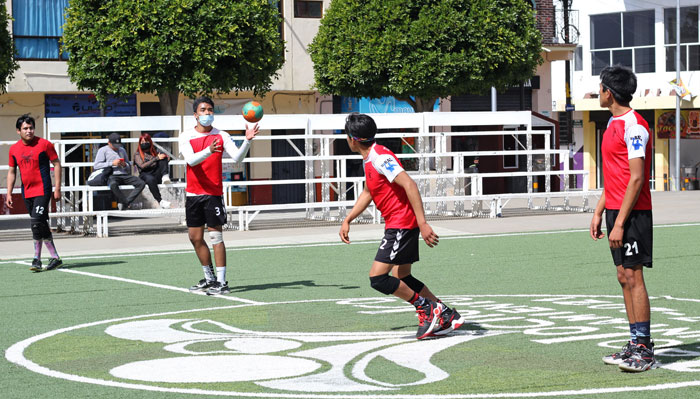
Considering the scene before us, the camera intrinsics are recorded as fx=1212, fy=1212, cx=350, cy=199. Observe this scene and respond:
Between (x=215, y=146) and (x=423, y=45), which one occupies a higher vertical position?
(x=423, y=45)

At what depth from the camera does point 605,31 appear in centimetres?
5119

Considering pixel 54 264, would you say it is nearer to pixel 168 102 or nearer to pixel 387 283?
pixel 387 283

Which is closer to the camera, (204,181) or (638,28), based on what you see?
(204,181)

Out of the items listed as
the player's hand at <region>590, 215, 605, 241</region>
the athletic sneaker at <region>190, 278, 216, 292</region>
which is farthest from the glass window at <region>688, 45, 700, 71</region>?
the player's hand at <region>590, 215, 605, 241</region>

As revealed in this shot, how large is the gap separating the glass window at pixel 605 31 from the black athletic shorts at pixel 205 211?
41133mm

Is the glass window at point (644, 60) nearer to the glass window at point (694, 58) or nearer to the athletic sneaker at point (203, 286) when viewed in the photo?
the glass window at point (694, 58)

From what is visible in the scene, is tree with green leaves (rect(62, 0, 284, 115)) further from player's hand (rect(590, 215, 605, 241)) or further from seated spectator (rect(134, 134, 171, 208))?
player's hand (rect(590, 215, 605, 241))

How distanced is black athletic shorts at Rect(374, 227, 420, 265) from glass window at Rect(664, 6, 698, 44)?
1620 inches

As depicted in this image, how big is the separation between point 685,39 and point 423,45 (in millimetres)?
20082

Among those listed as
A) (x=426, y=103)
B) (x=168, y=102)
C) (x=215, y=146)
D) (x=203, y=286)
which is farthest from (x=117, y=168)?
(x=426, y=103)

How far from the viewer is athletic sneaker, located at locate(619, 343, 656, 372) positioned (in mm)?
7207

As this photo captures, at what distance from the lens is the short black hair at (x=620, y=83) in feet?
24.5

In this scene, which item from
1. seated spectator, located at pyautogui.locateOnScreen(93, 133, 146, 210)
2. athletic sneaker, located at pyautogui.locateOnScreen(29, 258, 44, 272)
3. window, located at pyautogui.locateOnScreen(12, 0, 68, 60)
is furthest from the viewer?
window, located at pyautogui.locateOnScreen(12, 0, 68, 60)

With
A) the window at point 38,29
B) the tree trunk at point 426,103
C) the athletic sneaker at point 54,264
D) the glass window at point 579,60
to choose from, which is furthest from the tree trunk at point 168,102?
the glass window at point 579,60
